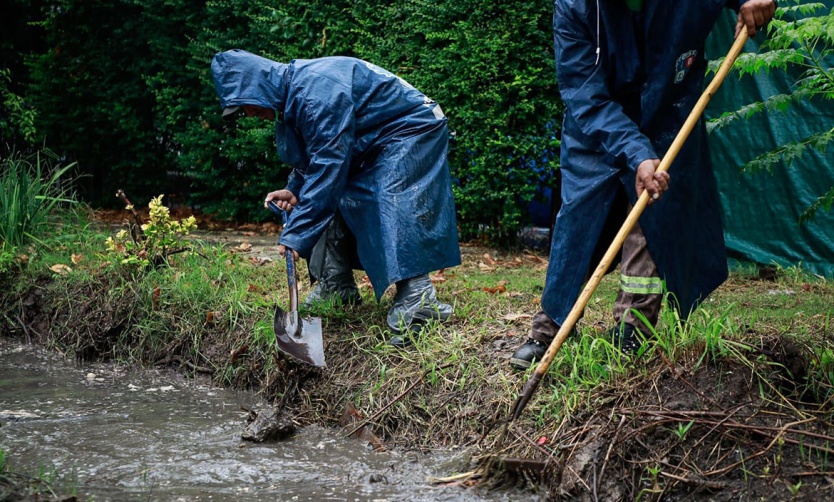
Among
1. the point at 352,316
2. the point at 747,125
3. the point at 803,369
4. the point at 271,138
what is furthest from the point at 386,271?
the point at 271,138

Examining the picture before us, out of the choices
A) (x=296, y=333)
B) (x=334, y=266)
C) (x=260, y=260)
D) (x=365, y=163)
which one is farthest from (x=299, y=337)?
(x=260, y=260)

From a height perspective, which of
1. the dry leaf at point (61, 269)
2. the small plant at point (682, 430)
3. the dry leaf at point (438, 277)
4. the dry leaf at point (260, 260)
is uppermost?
the small plant at point (682, 430)

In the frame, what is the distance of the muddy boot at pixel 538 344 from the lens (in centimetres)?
416

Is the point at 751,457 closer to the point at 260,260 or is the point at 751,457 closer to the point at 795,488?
the point at 795,488

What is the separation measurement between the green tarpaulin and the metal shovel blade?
404 cm

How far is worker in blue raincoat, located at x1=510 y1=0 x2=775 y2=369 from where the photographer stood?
378 cm

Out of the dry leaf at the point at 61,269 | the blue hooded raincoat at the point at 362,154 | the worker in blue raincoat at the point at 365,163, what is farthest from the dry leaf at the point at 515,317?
the dry leaf at the point at 61,269

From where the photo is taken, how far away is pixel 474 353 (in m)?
4.54

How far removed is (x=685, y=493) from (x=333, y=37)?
6618mm

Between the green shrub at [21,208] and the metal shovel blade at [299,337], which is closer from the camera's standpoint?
the metal shovel blade at [299,337]

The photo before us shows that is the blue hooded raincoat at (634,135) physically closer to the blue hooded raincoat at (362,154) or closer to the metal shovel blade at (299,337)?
the blue hooded raincoat at (362,154)

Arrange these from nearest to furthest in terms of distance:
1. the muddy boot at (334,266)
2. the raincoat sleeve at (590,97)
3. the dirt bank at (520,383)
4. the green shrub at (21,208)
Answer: the dirt bank at (520,383) → the raincoat sleeve at (590,97) → the muddy boot at (334,266) → the green shrub at (21,208)

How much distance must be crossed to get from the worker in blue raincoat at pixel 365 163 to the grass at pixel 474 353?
34 centimetres

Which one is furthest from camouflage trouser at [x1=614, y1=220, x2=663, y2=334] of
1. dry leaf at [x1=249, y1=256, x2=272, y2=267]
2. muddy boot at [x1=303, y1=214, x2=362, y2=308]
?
dry leaf at [x1=249, y1=256, x2=272, y2=267]
